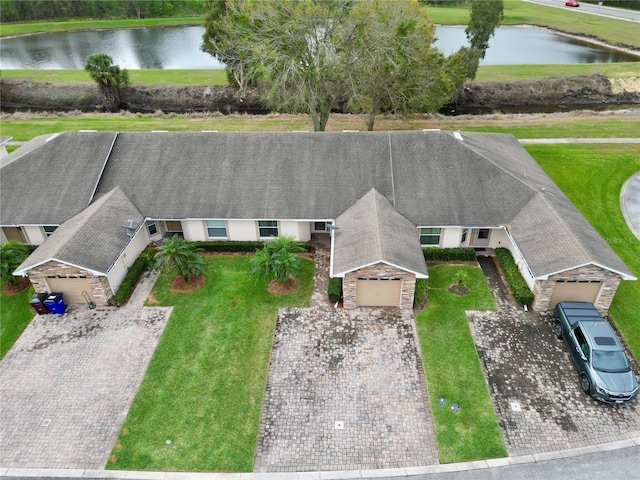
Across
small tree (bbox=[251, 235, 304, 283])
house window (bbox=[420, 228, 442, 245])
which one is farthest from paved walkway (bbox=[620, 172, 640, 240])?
small tree (bbox=[251, 235, 304, 283])

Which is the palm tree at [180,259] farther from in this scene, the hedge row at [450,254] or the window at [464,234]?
the window at [464,234]

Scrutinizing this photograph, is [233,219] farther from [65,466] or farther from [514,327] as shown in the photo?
[514,327]

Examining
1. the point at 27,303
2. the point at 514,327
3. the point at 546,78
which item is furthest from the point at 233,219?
the point at 546,78

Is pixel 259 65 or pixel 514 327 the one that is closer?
pixel 514 327

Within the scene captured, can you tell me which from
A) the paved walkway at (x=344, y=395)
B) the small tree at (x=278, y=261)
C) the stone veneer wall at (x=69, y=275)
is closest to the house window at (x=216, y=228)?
the small tree at (x=278, y=261)

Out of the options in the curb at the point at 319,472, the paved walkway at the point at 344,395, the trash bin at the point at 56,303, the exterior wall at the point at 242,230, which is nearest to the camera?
the curb at the point at 319,472

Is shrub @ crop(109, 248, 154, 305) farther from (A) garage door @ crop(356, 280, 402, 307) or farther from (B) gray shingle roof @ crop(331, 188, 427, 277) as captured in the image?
(A) garage door @ crop(356, 280, 402, 307)
